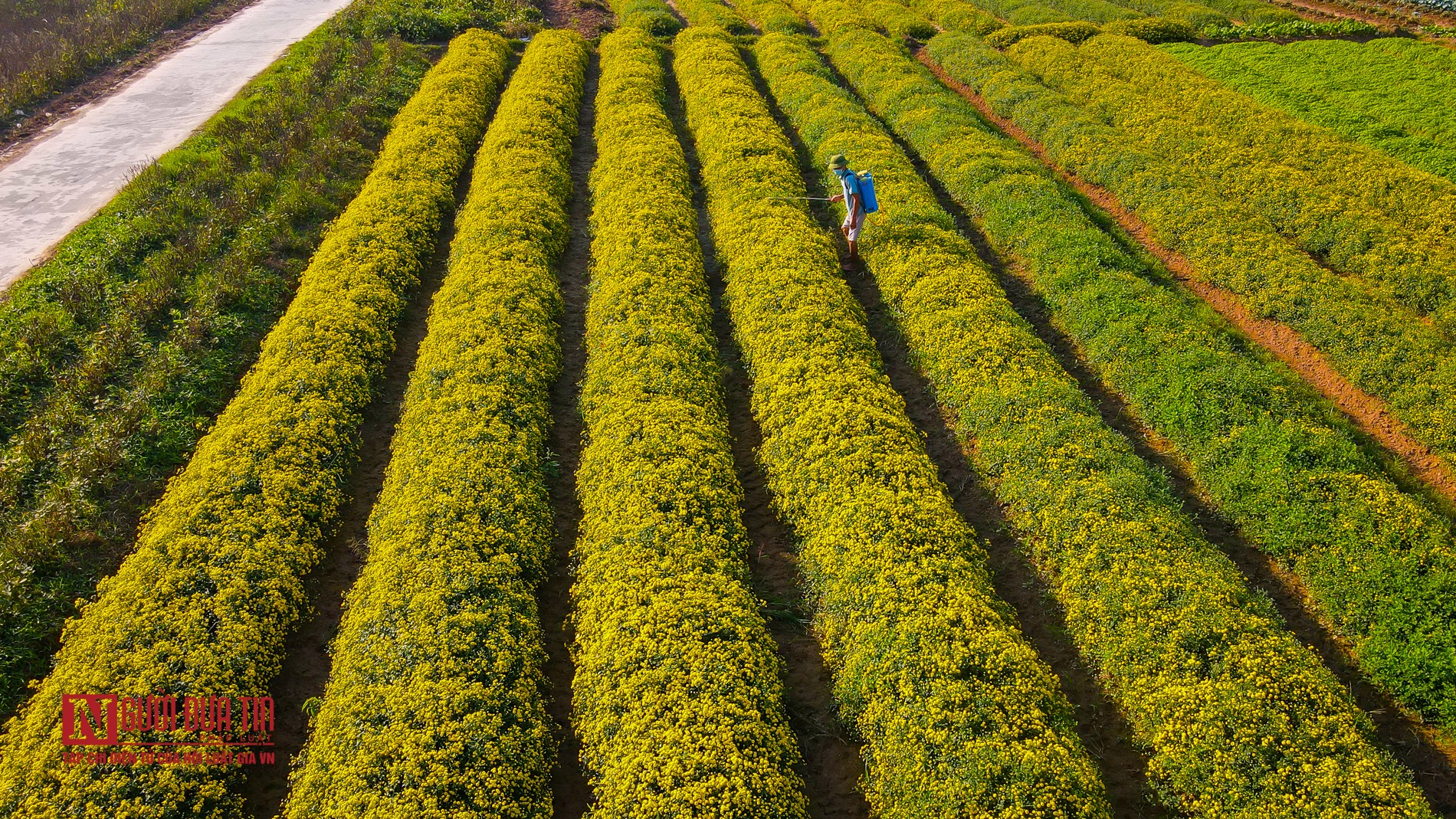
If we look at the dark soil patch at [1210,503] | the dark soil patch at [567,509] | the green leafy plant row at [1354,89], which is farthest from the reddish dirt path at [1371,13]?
the dark soil patch at [567,509]

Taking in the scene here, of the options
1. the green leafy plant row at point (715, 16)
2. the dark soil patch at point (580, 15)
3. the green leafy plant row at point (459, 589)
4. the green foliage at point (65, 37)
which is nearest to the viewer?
the green leafy plant row at point (459, 589)

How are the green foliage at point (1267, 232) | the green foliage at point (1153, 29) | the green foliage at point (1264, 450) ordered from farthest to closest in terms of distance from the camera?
the green foliage at point (1153, 29), the green foliage at point (1267, 232), the green foliage at point (1264, 450)

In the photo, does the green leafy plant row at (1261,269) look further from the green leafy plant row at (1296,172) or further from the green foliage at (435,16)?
the green foliage at (435,16)

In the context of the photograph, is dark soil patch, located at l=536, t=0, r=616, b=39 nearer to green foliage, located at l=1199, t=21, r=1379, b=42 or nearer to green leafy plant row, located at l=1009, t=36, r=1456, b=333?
green leafy plant row, located at l=1009, t=36, r=1456, b=333

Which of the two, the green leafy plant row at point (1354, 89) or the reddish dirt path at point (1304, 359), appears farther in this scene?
the green leafy plant row at point (1354, 89)

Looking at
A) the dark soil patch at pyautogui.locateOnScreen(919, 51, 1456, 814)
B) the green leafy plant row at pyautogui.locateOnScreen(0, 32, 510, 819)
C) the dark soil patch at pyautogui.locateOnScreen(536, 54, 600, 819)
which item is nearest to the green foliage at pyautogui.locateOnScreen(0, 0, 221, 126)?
the green leafy plant row at pyautogui.locateOnScreen(0, 32, 510, 819)
